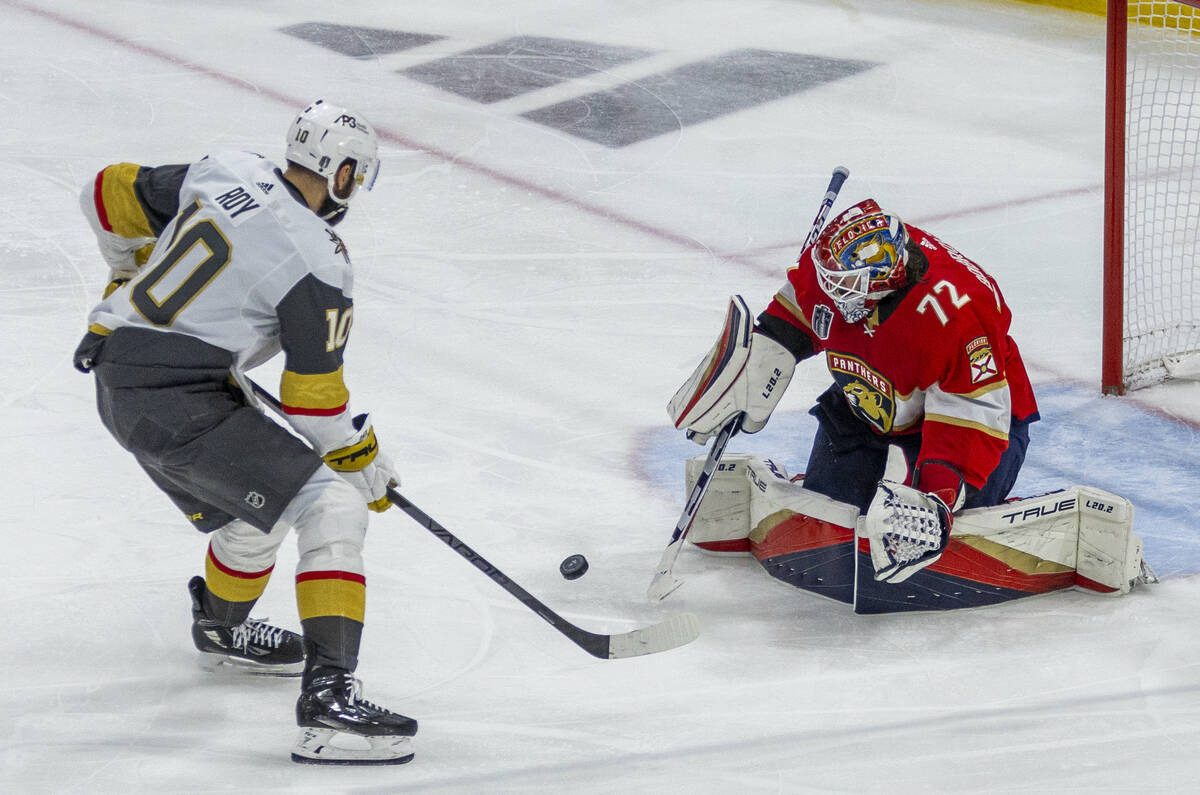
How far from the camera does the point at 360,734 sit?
267cm

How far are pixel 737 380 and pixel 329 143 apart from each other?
105cm

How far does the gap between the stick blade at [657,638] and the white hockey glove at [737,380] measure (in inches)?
19.5

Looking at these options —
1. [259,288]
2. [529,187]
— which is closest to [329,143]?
[259,288]

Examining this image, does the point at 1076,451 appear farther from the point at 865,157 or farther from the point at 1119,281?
the point at 865,157

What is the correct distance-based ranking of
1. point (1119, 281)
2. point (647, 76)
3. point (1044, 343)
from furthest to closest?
point (647, 76) → point (1044, 343) → point (1119, 281)

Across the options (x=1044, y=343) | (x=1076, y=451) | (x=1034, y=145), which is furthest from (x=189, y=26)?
(x=1076, y=451)

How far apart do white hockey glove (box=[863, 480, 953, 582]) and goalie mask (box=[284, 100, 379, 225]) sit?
43.1 inches

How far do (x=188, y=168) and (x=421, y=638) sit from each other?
986mm

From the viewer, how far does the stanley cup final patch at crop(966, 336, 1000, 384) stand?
Result: 3064mm

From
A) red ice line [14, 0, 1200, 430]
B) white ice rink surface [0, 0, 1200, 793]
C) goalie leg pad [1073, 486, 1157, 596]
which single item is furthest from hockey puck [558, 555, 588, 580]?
red ice line [14, 0, 1200, 430]

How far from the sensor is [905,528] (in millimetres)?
2998

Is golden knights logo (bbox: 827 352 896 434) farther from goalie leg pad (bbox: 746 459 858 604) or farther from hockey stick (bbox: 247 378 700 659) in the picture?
hockey stick (bbox: 247 378 700 659)

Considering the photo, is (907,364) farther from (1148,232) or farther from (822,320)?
(1148,232)

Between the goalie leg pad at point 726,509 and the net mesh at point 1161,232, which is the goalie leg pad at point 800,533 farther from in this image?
the net mesh at point 1161,232
